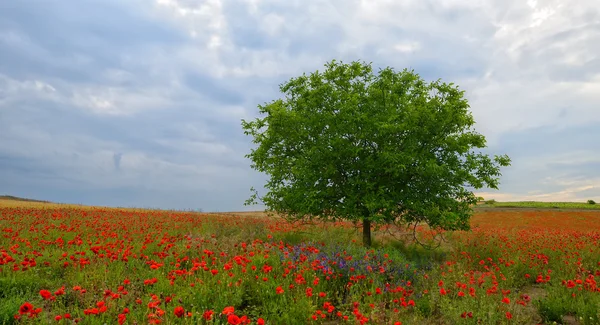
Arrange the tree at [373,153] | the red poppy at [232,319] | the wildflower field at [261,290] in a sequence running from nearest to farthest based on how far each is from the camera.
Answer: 1. the red poppy at [232,319]
2. the wildflower field at [261,290]
3. the tree at [373,153]

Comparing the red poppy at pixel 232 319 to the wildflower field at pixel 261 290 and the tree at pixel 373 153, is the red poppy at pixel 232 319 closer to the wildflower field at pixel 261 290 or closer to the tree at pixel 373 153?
the wildflower field at pixel 261 290

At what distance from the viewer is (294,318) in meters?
6.47

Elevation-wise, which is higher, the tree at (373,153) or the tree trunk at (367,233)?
the tree at (373,153)

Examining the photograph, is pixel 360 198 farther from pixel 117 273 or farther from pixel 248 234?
pixel 117 273

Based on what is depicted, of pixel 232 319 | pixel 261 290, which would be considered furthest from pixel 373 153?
pixel 232 319

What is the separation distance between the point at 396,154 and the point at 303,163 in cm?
334

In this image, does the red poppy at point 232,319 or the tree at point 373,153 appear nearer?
the red poppy at point 232,319

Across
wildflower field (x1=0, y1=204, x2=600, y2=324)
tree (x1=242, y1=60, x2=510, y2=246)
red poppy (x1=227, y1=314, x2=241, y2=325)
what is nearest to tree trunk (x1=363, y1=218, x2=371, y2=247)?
tree (x1=242, y1=60, x2=510, y2=246)

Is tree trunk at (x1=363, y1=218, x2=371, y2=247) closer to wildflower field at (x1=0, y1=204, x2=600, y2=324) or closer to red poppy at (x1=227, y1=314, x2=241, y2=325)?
wildflower field at (x1=0, y1=204, x2=600, y2=324)

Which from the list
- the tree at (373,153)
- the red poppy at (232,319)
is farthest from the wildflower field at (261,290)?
the tree at (373,153)

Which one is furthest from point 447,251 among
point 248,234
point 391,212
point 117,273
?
point 117,273

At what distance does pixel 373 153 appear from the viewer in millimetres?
14820

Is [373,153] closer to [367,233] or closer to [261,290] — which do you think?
[367,233]

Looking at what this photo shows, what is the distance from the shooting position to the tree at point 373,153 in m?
14.1
